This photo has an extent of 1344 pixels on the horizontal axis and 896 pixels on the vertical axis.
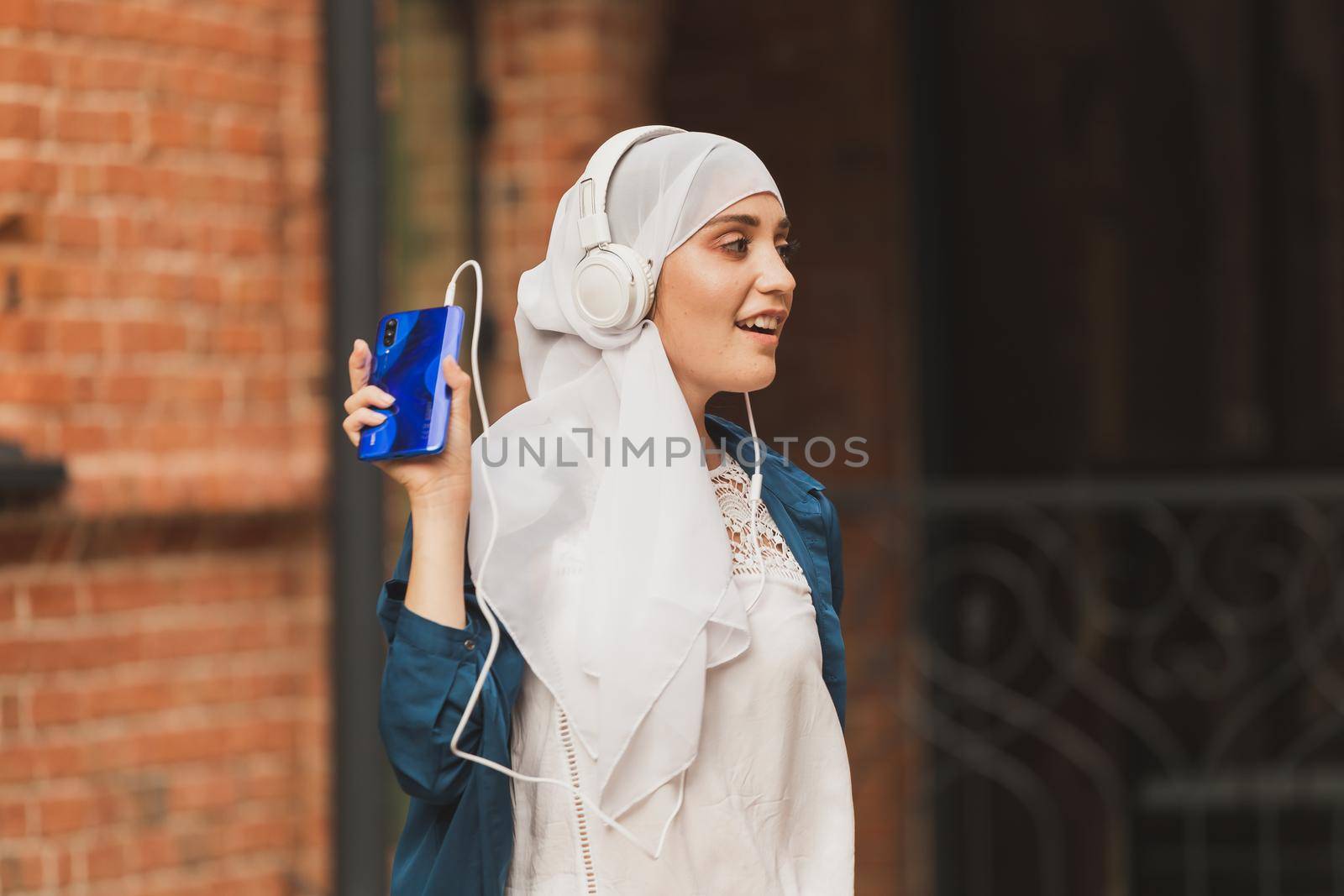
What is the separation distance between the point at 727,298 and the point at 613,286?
112 mm

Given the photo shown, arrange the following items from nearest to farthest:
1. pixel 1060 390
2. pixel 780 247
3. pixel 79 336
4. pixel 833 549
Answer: pixel 780 247, pixel 833 549, pixel 79 336, pixel 1060 390

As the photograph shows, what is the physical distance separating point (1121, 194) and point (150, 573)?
3292mm

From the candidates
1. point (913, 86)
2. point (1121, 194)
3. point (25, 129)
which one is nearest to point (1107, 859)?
point (1121, 194)

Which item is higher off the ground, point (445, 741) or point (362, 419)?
point (362, 419)

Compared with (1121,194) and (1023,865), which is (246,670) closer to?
(1023,865)

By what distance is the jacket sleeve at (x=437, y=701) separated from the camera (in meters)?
1.51

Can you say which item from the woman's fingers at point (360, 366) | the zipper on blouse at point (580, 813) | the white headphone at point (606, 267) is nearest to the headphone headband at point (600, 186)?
the white headphone at point (606, 267)

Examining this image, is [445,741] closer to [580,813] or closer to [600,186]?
[580,813]

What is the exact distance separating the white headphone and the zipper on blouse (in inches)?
15.0

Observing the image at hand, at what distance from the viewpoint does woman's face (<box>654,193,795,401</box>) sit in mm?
1591

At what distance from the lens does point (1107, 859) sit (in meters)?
5.18

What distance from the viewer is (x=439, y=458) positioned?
4.98 feet

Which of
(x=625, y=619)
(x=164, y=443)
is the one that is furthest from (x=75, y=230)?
(x=625, y=619)

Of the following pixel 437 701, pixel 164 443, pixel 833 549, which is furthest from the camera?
pixel 164 443
